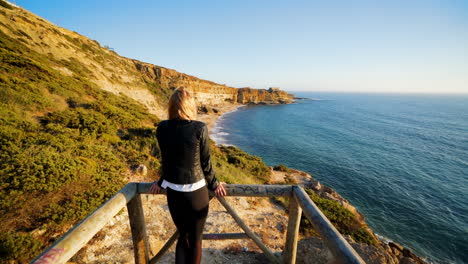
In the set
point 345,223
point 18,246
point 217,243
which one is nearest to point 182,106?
point 217,243

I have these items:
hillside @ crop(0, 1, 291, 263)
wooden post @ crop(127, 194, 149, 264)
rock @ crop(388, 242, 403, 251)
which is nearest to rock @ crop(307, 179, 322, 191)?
rock @ crop(388, 242, 403, 251)

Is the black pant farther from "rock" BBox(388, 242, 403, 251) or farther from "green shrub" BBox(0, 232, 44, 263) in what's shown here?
"rock" BBox(388, 242, 403, 251)

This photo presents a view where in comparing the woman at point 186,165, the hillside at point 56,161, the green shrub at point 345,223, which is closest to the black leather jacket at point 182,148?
the woman at point 186,165

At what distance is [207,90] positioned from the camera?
64688 mm

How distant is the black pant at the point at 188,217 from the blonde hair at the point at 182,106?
0.74 m

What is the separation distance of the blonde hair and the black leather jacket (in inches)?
2.4

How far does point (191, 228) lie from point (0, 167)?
571 centimetres

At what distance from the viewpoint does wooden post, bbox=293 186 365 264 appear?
1239 mm

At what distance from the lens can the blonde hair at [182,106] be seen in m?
1.86

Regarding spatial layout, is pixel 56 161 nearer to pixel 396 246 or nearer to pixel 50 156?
pixel 50 156

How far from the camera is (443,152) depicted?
27.2 meters

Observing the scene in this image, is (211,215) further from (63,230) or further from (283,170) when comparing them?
(283,170)

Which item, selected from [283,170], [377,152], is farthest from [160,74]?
[377,152]

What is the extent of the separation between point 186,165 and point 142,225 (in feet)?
4.01
